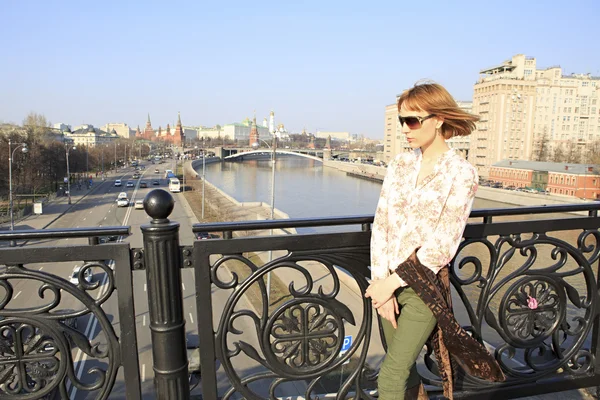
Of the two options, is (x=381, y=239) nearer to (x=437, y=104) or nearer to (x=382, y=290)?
(x=382, y=290)

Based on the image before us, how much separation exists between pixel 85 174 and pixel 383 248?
209 feet

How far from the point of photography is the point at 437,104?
174 centimetres

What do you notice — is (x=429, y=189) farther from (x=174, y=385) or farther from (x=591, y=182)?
(x=591, y=182)

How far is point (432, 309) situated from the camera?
1.71m

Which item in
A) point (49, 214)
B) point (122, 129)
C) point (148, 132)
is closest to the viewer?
point (49, 214)

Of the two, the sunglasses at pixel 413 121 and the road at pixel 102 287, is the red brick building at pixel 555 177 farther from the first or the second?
the sunglasses at pixel 413 121

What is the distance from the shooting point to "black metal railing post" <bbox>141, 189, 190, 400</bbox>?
1.78m

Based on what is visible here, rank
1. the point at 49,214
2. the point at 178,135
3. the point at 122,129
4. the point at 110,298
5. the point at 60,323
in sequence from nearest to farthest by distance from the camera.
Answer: the point at 60,323 → the point at 110,298 → the point at 49,214 → the point at 178,135 → the point at 122,129

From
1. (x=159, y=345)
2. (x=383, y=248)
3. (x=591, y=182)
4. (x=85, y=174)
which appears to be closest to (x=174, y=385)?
(x=159, y=345)

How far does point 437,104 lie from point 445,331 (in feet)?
3.01

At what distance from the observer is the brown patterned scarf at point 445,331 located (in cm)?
169

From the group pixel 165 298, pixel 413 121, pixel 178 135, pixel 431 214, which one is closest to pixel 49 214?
pixel 165 298


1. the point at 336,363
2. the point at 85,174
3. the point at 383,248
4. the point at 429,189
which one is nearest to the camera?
the point at 429,189

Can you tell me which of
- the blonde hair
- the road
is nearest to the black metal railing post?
the road
